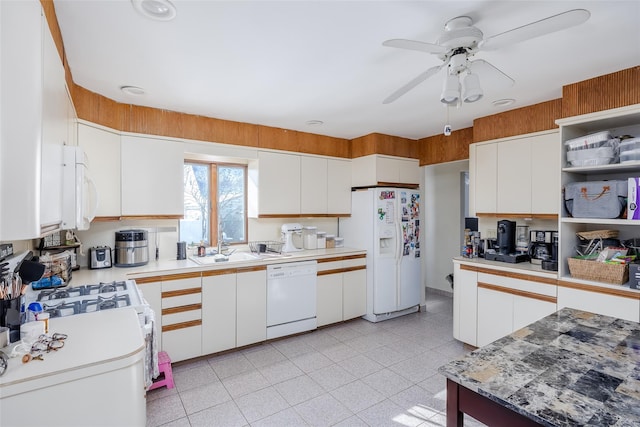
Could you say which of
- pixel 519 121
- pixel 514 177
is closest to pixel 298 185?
pixel 514 177

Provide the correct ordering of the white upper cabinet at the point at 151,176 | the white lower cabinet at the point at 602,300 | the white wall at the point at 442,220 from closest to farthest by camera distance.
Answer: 1. the white lower cabinet at the point at 602,300
2. the white upper cabinet at the point at 151,176
3. the white wall at the point at 442,220

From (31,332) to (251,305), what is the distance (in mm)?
2034

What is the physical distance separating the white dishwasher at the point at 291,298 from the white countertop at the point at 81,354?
6.00 feet

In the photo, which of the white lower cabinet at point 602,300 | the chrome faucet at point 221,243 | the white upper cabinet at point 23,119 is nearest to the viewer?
the white upper cabinet at point 23,119

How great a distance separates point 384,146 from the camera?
404cm

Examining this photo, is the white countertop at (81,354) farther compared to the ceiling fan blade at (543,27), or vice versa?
the ceiling fan blade at (543,27)

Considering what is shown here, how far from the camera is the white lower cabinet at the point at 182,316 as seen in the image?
276 cm

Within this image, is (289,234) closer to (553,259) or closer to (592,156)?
(553,259)

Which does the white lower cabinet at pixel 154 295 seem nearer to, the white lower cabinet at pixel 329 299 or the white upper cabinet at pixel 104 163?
the white upper cabinet at pixel 104 163

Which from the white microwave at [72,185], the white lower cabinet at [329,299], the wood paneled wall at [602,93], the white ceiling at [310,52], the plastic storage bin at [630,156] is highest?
the white ceiling at [310,52]

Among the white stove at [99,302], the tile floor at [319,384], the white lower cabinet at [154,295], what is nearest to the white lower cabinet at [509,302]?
the tile floor at [319,384]

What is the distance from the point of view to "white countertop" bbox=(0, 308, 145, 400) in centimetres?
107

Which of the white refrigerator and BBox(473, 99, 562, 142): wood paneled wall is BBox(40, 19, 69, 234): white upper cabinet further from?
BBox(473, 99, 562, 142): wood paneled wall

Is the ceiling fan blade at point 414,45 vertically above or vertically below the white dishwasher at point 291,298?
above
